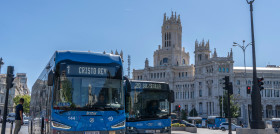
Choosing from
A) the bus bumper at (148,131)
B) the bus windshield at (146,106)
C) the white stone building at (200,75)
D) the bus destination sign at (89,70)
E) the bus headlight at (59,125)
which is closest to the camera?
the bus headlight at (59,125)

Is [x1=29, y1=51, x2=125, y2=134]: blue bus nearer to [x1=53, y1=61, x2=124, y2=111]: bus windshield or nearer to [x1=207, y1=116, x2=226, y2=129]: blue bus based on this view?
[x1=53, y1=61, x2=124, y2=111]: bus windshield

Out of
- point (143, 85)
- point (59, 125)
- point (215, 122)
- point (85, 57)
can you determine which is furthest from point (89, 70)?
point (215, 122)

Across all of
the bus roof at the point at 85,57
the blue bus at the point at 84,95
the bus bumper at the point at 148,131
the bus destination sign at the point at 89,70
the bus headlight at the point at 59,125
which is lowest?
the bus bumper at the point at 148,131

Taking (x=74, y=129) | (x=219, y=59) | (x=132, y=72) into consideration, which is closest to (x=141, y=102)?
(x=74, y=129)

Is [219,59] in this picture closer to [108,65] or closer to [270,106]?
[270,106]

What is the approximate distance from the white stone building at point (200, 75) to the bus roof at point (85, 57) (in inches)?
2548

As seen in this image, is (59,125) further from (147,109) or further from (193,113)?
(193,113)

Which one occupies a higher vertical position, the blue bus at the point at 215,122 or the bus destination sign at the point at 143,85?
the bus destination sign at the point at 143,85

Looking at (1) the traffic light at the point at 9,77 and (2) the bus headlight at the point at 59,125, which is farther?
(1) the traffic light at the point at 9,77

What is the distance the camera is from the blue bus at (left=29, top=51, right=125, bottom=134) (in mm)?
9617

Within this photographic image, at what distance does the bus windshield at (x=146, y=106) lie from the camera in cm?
1622

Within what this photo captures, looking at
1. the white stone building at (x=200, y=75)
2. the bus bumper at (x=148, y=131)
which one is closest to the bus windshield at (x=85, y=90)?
the bus bumper at (x=148, y=131)

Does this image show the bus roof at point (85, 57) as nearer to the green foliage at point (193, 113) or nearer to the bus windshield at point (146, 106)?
the bus windshield at point (146, 106)

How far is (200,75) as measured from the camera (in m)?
84.6
